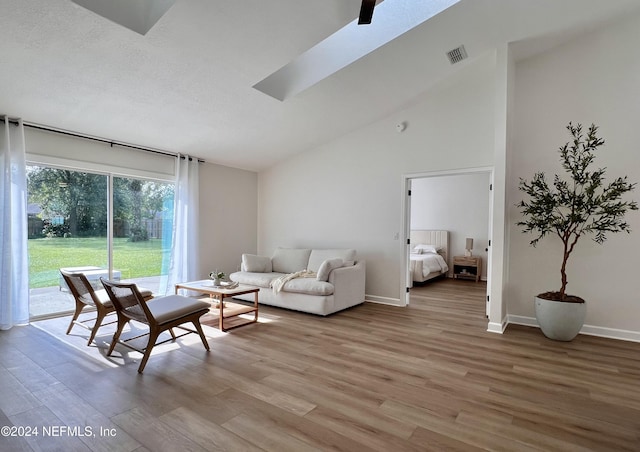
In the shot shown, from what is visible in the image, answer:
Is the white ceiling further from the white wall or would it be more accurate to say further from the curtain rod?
the white wall

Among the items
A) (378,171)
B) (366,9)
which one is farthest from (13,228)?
(378,171)

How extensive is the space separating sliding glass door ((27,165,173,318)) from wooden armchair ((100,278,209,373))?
1.89 metres

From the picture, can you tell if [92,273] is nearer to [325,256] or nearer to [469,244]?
[325,256]

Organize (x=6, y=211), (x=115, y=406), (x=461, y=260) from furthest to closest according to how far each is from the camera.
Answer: (x=461, y=260)
(x=6, y=211)
(x=115, y=406)

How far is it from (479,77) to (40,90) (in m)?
5.12

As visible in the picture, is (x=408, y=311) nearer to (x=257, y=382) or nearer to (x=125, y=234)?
(x=257, y=382)

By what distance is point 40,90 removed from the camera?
10.6 ft

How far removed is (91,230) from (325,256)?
340cm

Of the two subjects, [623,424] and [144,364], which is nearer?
[623,424]

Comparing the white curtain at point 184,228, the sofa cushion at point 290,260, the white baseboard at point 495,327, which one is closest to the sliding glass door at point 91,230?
the white curtain at point 184,228

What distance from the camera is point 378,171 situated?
5.16m

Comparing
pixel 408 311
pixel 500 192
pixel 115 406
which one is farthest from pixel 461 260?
pixel 115 406

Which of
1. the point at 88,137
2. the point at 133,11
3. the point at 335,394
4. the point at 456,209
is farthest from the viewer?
the point at 456,209

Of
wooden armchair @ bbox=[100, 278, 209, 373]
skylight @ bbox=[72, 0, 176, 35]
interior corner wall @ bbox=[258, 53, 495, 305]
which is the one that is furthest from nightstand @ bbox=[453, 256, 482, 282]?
skylight @ bbox=[72, 0, 176, 35]
